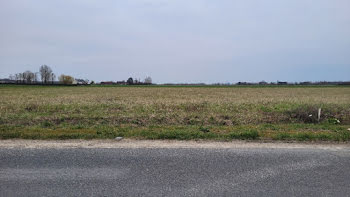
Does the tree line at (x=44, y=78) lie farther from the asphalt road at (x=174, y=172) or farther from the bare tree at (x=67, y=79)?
the asphalt road at (x=174, y=172)

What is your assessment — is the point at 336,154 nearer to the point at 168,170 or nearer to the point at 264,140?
the point at 264,140

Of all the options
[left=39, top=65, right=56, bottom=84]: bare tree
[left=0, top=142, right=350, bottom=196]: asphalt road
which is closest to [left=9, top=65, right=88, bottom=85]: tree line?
[left=39, top=65, right=56, bottom=84]: bare tree

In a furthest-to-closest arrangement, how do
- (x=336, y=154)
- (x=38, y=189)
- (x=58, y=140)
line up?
(x=58, y=140) < (x=336, y=154) < (x=38, y=189)

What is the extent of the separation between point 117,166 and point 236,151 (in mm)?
3055

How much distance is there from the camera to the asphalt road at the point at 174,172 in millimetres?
3654

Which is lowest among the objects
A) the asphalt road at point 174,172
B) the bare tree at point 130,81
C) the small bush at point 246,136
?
the asphalt road at point 174,172

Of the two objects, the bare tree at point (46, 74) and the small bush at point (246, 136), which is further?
the bare tree at point (46, 74)

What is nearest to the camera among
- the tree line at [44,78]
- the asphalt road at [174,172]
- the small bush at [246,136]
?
the asphalt road at [174,172]

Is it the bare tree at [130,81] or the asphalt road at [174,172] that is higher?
the bare tree at [130,81]

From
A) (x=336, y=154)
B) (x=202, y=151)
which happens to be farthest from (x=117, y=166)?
(x=336, y=154)

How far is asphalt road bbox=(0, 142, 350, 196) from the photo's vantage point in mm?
3654

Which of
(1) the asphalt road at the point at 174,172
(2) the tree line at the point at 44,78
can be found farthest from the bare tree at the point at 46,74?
(1) the asphalt road at the point at 174,172

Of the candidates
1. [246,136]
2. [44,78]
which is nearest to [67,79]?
[44,78]

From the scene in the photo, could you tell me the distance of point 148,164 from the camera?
187 inches
